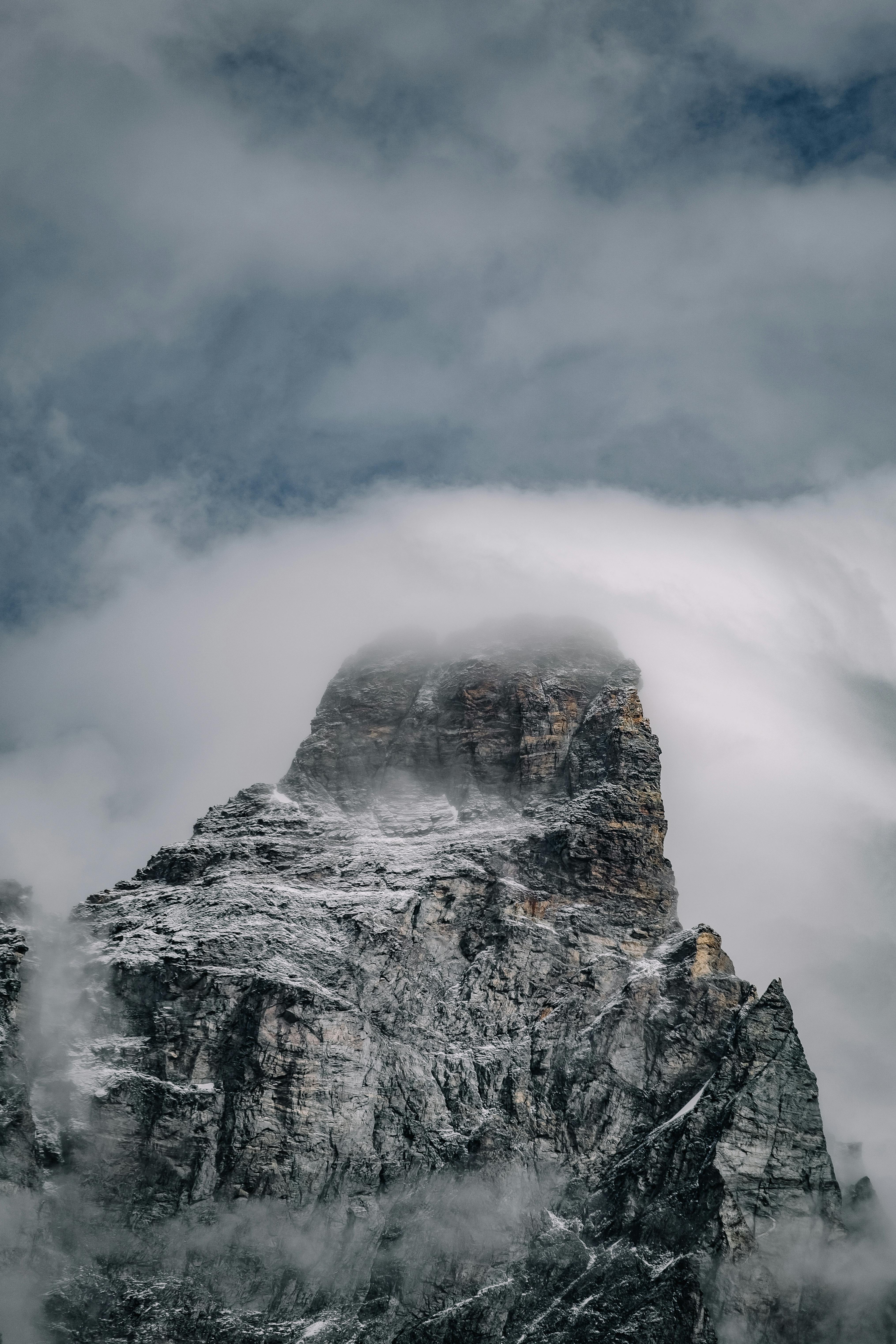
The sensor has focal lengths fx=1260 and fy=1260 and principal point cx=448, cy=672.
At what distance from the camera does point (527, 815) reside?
176 metres

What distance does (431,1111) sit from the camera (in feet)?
463

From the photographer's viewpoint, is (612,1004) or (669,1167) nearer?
(669,1167)

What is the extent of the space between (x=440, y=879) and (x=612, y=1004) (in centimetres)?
2785

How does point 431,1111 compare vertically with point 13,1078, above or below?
above

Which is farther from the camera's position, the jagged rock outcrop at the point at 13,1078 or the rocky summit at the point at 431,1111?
the jagged rock outcrop at the point at 13,1078

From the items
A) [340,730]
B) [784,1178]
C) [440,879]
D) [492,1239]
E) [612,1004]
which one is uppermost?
[340,730]

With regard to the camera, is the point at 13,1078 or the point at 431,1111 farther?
the point at 431,1111

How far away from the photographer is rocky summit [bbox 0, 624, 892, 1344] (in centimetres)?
12794

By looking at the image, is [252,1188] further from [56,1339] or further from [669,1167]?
[669,1167]

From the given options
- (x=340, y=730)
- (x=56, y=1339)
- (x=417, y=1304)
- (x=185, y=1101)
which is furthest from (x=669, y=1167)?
(x=340, y=730)

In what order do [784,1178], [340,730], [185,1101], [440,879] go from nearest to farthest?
[784,1178] < [185,1101] < [440,879] < [340,730]

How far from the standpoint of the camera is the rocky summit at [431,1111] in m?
128

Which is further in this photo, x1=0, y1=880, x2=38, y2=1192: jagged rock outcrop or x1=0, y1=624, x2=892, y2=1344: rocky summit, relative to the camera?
x1=0, y1=880, x2=38, y2=1192: jagged rock outcrop

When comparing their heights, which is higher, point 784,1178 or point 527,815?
point 527,815
